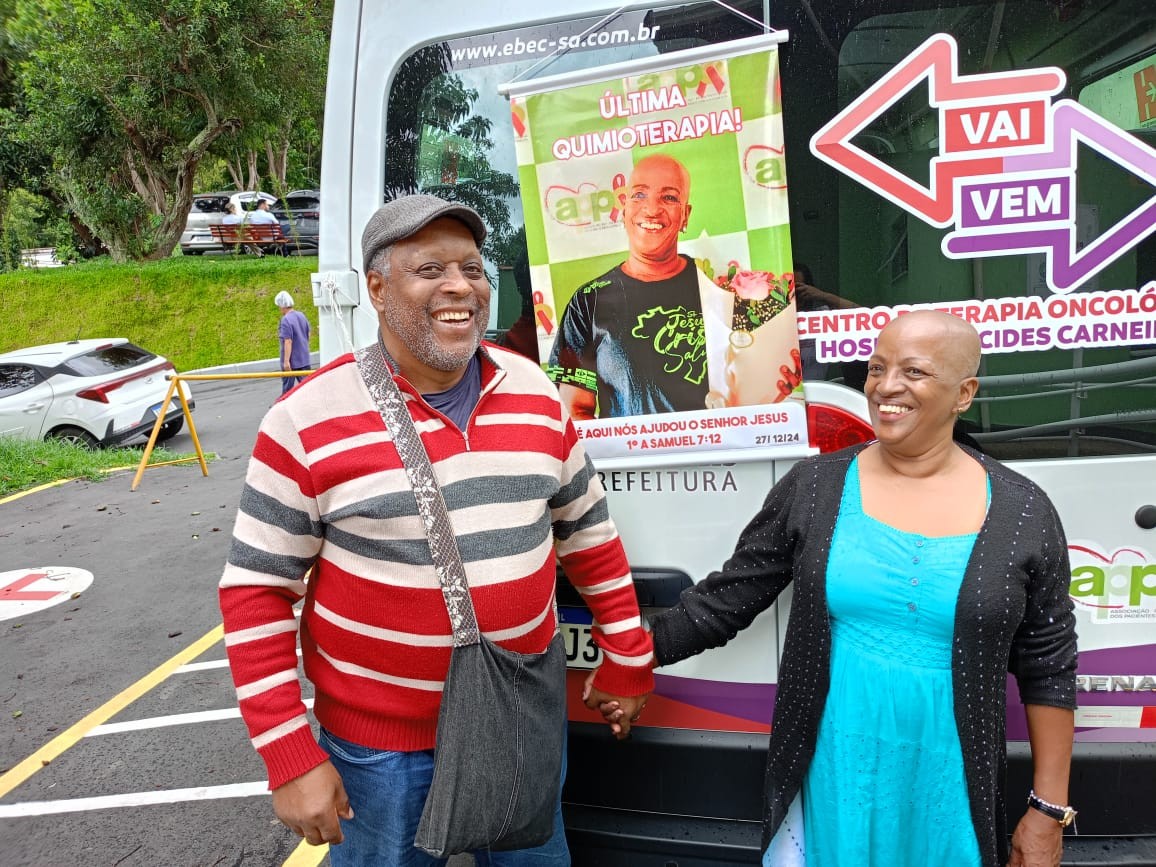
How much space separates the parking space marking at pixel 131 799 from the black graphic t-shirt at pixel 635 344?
7.80ft

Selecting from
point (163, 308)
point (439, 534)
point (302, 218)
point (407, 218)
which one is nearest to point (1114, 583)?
point (439, 534)

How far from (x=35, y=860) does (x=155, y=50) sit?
1893 cm

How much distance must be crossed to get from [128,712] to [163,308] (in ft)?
58.2

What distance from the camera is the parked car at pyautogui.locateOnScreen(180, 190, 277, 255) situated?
2361 centimetres

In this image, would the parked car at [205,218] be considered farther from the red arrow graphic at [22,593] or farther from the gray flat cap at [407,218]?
the gray flat cap at [407,218]

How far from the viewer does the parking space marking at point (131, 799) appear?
335 centimetres

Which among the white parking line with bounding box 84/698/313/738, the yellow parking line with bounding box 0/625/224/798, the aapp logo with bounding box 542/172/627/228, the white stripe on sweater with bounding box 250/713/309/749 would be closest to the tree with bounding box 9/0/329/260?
the yellow parking line with bounding box 0/625/224/798

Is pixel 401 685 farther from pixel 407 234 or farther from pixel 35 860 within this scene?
pixel 35 860

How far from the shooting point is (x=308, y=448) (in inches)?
65.0

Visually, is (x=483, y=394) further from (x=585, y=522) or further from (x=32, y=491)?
(x=32, y=491)

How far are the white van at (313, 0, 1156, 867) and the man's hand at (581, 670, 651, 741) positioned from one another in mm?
126

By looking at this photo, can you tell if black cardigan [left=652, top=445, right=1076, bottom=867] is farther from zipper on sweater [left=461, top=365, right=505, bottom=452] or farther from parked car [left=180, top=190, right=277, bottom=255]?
parked car [left=180, top=190, right=277, bottom=255]

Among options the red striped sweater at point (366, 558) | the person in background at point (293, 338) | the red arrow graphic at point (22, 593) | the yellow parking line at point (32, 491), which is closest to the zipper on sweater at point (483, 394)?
the red striped sweater at point (366, 558)

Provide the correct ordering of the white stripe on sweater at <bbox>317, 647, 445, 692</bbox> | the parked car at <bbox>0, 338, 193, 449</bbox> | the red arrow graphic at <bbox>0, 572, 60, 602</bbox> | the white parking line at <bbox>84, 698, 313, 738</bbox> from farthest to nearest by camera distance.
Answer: the parked car at <bbox>0, 338, 193, 449</bbox>, the red arrow graphic at <bbox>0, 572, 60, 602</bbox>, the white parking line at <bbox>84, 698, 313, 738</bbox>, the white stripe on sweater at <bbox>317, 647, 445, 692</bbox>
